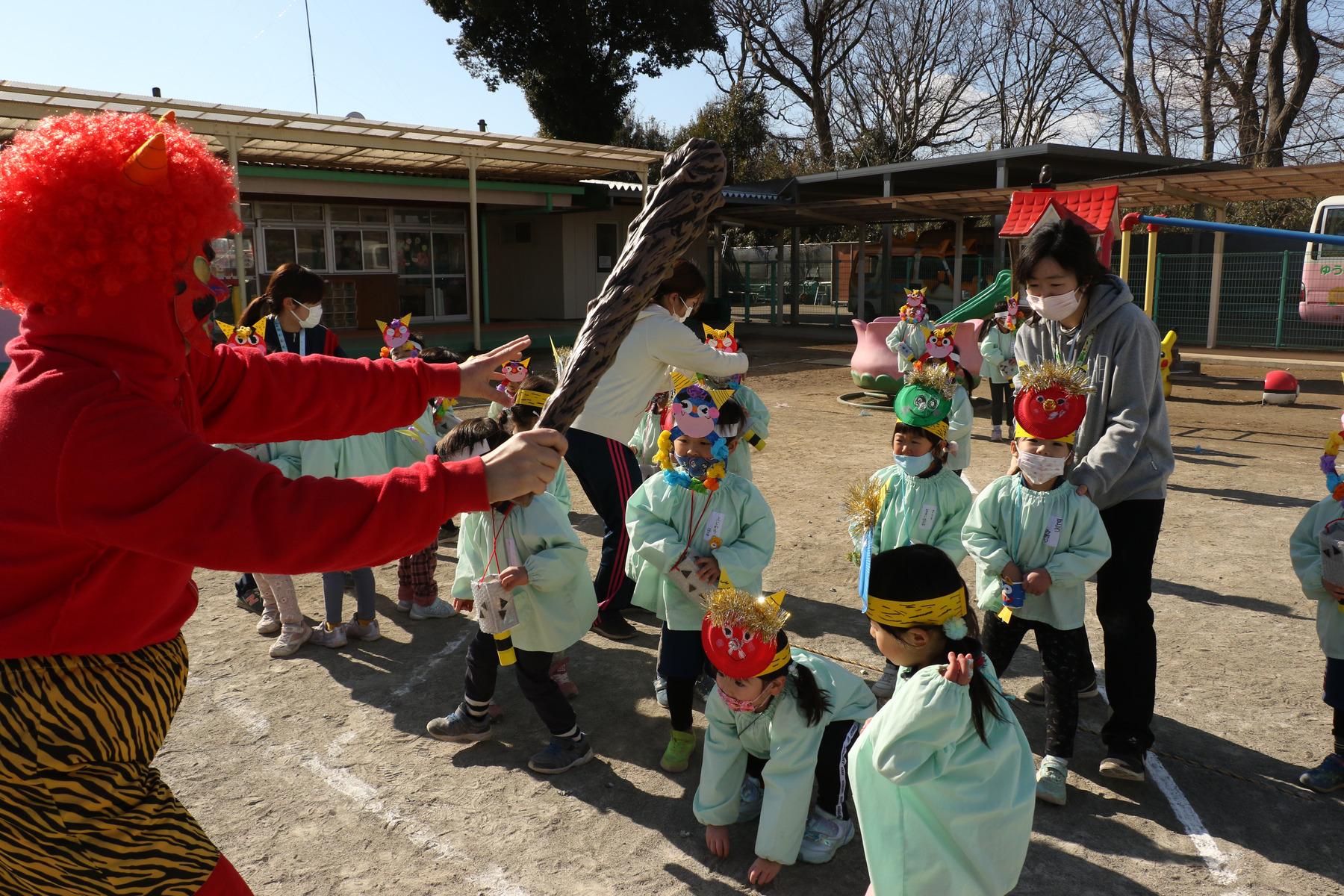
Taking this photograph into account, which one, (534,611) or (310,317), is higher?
(310,317)

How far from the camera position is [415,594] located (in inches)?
212

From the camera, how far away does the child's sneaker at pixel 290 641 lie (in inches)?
191

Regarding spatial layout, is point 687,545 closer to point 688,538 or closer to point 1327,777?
point 688,538

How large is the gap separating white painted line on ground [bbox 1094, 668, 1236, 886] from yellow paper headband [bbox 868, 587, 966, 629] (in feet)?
4.38

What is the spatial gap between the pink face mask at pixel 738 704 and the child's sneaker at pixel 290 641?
2760mm

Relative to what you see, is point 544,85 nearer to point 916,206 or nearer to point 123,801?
point 916,206

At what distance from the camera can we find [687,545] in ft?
13.0

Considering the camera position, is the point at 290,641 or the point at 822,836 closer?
the point at 822,836

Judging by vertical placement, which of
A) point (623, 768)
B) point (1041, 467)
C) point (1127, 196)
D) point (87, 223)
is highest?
point (1127, 196)

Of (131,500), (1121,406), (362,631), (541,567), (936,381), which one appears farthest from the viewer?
(362,631)

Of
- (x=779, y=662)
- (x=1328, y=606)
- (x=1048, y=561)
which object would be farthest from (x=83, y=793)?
(x=1328, y=606)

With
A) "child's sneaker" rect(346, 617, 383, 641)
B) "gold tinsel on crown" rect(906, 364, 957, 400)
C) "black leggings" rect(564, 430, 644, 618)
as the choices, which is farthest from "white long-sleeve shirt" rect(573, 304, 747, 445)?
"child's sneaker" rect(346, 617, 383, 641)

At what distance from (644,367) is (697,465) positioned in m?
1.07

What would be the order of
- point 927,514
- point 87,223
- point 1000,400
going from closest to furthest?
point 87,223 → point 927,514 → point 1000,400
